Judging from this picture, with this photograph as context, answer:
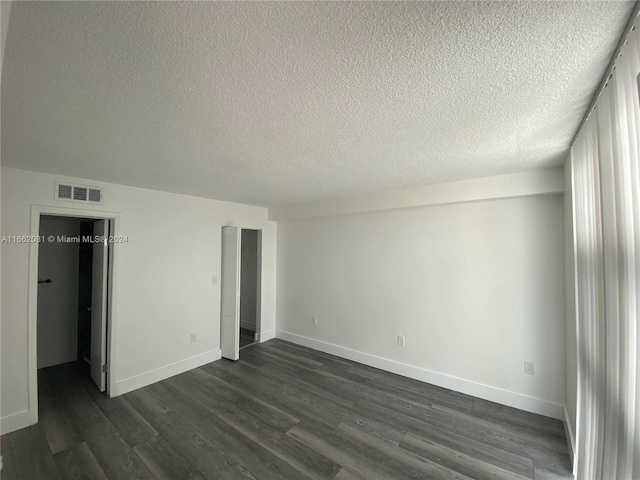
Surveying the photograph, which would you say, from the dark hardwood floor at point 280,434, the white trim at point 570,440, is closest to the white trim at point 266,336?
the dark hardwood floor at point 280,434

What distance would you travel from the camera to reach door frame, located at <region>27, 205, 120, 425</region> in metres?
2.39

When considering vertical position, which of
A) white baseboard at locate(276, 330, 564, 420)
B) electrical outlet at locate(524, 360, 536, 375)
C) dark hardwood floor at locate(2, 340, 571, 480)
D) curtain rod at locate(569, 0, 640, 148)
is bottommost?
dark hardwood floor at locate(2, 340, 571, 480)

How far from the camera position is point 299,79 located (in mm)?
1149

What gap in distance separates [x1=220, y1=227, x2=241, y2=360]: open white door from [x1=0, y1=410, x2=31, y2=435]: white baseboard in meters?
2.00

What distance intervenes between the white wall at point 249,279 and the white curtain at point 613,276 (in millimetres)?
4663

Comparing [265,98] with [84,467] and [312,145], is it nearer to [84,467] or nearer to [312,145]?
[312,145]

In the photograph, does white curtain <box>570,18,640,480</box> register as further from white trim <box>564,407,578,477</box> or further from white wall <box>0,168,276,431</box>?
white wall <box>0,168,276,431</box>

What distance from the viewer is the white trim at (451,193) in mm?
2449

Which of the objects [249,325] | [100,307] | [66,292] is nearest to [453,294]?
A: [249,325]

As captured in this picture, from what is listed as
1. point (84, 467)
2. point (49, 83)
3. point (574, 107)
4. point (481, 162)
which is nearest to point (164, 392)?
point (84, 467)

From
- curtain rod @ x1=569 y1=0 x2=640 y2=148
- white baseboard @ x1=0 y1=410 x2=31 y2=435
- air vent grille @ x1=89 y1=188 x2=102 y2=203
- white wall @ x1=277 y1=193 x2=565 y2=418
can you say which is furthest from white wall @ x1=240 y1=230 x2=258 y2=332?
curtain rod @ x1=569 y1=0 x2=640 y2=148

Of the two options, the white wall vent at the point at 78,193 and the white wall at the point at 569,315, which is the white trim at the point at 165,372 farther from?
the white wall at the point at 569,315

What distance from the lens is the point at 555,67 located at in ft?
3.53

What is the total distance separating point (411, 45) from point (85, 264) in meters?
5.09
